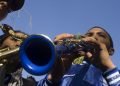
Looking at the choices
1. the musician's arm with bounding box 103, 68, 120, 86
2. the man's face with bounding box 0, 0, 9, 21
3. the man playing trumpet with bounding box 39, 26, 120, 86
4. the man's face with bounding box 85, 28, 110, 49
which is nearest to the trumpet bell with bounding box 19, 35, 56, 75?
the man's face with bounding box 0, 0, 9, 21

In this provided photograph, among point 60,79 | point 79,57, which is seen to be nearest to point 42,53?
point 60,79

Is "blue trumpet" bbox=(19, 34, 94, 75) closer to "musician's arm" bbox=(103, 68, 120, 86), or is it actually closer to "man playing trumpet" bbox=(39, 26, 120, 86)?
"man playing trumpet" bbox=(39, 26, 120, 86)

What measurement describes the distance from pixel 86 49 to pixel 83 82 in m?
0.44

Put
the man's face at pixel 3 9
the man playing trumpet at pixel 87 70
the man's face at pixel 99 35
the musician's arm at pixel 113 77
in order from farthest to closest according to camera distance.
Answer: the man's face at pixel 99 35
the musician's arm at pixel 113 77
the man playing trumpet at pixel 87 70
the man's face at pixel 3 9

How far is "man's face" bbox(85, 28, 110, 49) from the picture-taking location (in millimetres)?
5117

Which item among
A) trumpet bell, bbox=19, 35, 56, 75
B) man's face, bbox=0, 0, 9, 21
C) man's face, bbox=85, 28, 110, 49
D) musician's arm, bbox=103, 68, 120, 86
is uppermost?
man's face, bbox=0, 0, 9, 21

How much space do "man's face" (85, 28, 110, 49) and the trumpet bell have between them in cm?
181

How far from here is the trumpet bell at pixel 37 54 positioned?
122 inches

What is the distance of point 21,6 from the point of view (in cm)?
339

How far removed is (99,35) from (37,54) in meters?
2.03

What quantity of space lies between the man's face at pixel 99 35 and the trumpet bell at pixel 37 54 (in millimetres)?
1807

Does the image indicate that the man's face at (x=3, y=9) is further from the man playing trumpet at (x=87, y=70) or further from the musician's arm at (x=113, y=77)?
the musician's arm at (x=113, y=77)

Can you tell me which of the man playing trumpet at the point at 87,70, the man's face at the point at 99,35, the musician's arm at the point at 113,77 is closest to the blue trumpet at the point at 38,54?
the man playing trumpet at the point at 87,70

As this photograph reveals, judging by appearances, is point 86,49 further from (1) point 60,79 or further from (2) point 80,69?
(1) point 60,79
